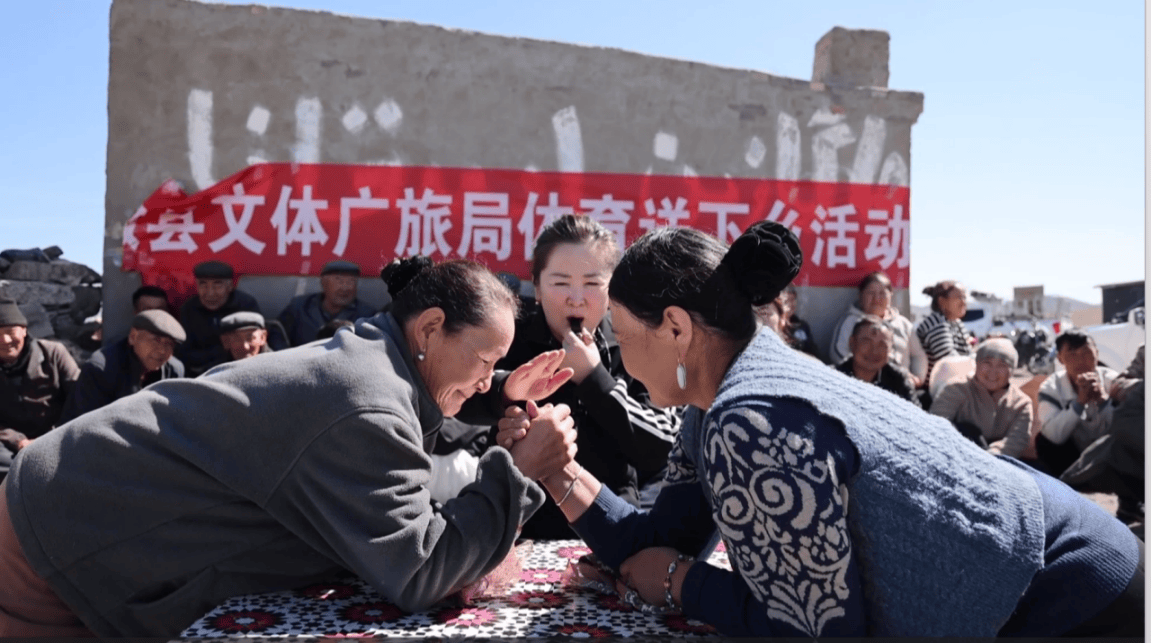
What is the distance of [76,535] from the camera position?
1499 mm

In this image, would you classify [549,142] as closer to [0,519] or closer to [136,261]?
[136,261]

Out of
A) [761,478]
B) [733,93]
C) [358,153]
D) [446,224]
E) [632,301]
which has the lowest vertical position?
[761,478]

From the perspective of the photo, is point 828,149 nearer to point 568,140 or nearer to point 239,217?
point 568,140

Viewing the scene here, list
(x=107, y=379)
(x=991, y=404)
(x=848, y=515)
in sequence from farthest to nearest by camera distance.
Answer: (x=991, y=404), (x=107, y=379), (x=848, y=515)

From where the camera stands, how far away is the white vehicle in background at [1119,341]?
8.12 metres

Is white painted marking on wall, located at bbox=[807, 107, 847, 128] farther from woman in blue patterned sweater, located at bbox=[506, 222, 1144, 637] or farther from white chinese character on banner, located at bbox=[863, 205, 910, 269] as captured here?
woman in blue patterned sweater, located at bbox=[506, 222, 1144, 637]

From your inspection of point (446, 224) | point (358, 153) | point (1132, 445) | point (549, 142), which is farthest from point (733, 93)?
point (1132, 445)

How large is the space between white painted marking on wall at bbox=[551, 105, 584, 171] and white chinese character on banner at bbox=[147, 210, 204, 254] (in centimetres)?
278

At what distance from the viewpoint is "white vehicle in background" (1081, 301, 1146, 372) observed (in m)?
8.12

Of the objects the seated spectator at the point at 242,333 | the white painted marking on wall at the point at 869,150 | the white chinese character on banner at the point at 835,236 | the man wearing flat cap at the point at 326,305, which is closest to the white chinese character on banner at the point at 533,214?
the man wearing flat cap at the point at 326,305

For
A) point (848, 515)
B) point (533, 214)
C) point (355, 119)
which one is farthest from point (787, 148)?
point (848, 515)

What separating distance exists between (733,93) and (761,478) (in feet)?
20.6

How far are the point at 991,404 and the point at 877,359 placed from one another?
1018 millimetres

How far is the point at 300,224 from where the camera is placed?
618 cm
